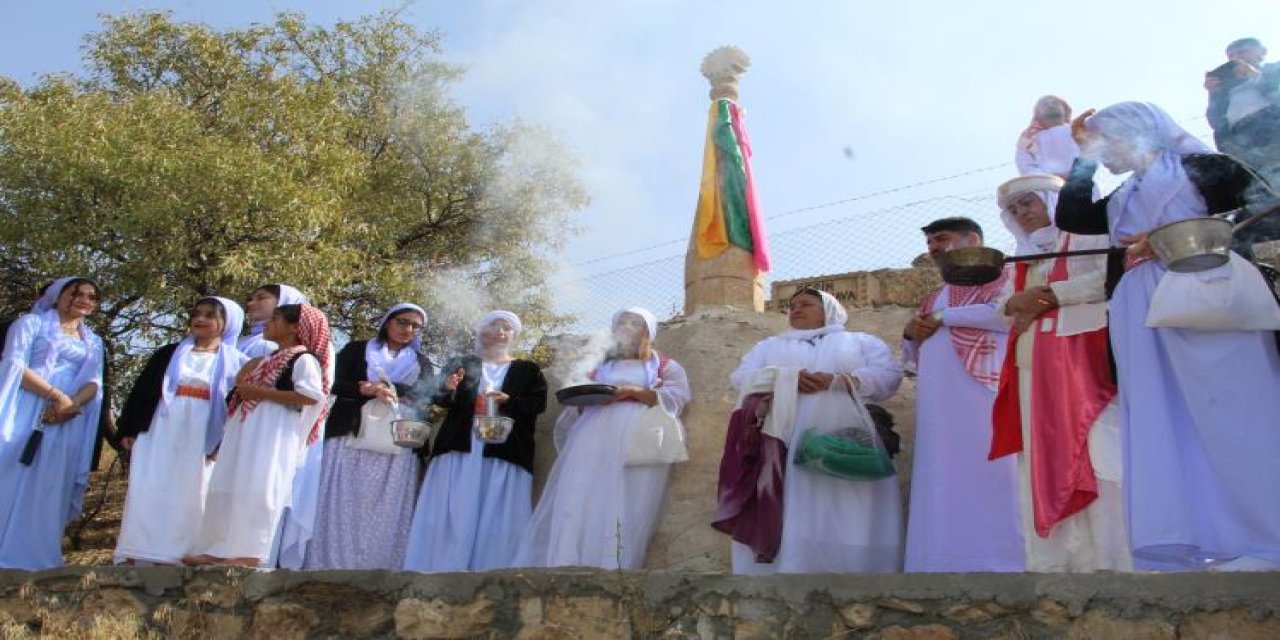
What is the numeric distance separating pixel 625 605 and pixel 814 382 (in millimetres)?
1872

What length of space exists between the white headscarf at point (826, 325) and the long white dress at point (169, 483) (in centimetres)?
290

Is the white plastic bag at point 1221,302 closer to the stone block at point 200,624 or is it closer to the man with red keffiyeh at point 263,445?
the stone block at point 200,624

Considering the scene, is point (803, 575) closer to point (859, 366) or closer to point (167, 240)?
point (859, 366)

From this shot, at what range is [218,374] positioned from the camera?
604cm

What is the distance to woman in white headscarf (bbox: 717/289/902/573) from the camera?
16.7ft

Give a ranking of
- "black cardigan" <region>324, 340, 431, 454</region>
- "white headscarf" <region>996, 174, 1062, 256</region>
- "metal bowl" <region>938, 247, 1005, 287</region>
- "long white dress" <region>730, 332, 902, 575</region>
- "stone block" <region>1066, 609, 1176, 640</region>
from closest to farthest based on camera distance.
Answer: "stone block" <region>1066, 609, 1176, 640</region>
"metal bowl" <region>938, 247, 1005, 287</region>
"white headscarf" <region>996, 174, 1062, 256</region>
"long white dress" <region>730, 332, 902, 575</region>
"black cardigan" <region>324, 340, 431, 454</region>

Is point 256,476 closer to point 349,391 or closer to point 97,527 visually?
point 349,391

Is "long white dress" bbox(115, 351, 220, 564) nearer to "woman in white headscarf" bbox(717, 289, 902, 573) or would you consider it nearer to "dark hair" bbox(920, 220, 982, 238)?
"woman in white headscarf" bbox(717, 289, 902, 573)

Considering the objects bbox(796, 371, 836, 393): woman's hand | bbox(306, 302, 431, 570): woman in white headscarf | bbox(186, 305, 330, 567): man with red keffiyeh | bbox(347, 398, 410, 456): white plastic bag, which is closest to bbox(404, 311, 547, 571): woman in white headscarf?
bbox(306, 302, 431, 570): woman in white headscarf

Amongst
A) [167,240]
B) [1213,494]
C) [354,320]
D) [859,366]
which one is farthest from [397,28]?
[1213,494]

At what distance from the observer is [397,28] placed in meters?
13.7

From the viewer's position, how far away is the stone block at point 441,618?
4008 mm

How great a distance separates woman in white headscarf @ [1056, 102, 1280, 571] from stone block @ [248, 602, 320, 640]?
287 cm

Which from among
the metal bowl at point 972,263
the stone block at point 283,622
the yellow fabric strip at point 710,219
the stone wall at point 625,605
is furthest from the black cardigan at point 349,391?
the metal bowl at point 972,263
